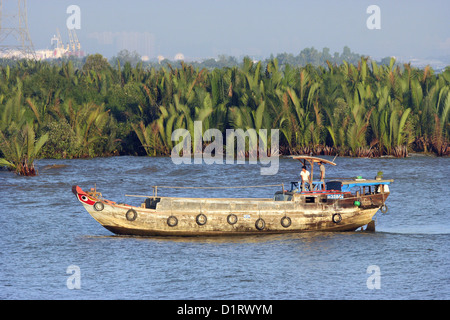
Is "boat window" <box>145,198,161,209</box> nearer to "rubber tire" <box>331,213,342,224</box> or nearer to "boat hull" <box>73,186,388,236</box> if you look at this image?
"boat hull" <box>73,186,388,236</box>

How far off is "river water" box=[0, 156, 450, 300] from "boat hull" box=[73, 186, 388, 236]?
46cm

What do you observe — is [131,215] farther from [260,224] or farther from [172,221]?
[260,224]

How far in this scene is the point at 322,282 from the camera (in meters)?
25.5

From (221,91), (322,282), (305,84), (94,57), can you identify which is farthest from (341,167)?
(94,57)

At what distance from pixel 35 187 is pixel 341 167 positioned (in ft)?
69.2

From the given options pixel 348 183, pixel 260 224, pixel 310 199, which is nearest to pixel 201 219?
pixel 260 224

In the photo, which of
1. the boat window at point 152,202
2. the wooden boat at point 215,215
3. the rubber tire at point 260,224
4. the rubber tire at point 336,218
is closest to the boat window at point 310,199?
the wooden boat at point 215,215

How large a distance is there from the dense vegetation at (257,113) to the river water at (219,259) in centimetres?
1349

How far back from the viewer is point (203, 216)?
105ft

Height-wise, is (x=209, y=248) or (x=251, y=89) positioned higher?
(x=251, y=89)

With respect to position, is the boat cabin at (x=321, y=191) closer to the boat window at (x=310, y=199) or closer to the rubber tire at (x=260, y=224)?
the boat window at (x=310, y=199)

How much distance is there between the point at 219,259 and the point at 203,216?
3625 millimetres
